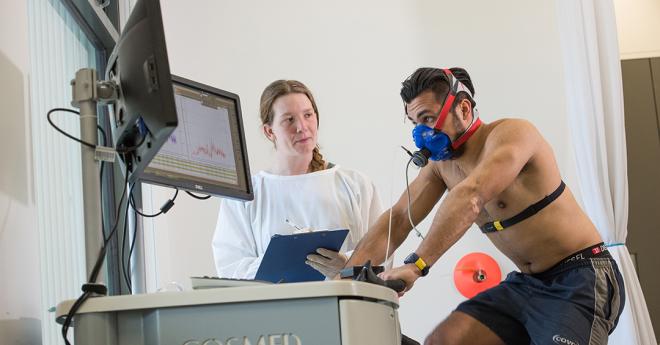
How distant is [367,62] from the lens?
14.6 ft

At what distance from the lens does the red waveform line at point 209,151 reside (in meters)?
2.19

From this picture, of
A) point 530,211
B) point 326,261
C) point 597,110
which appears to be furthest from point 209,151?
point 597,110

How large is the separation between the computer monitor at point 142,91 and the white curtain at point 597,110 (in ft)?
9.35

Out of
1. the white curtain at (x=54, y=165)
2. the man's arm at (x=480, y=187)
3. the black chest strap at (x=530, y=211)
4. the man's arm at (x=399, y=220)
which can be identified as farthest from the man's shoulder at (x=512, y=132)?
the white curtain at (x=54, y=165)

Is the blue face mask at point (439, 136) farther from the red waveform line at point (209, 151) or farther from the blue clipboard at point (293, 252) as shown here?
the red waveform line at point (209, 151)

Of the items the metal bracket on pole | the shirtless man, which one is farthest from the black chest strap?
the metal bracket on pole

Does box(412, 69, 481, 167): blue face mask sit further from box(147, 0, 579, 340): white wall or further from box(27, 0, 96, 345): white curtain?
box(147, 0, 579, 340): white wall

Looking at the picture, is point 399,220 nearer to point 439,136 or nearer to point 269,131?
point 439,136

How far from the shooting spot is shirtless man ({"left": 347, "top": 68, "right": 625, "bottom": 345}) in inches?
104

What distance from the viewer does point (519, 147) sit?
2639 mm

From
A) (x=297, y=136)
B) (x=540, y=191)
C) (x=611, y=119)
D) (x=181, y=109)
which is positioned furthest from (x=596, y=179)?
(x=181, y=109)

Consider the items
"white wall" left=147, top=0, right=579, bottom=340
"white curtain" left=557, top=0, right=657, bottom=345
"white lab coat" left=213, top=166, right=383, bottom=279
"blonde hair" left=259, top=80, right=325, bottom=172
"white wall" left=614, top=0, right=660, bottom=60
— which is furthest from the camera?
"white wall" left=614, top=0, right=660, bottom=60

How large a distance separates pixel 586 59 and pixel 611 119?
330mm

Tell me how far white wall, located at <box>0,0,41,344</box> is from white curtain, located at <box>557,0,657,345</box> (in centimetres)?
279
